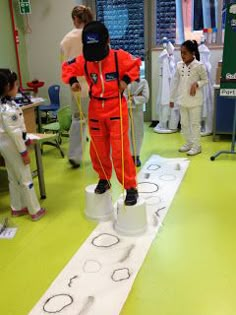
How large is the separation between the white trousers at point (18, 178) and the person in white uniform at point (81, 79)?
738 millimetres

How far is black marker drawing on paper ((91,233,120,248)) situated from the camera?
91.3 inches

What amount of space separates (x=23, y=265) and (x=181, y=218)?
1202 mm

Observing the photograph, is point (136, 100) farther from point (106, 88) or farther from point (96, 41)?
point (96, 41)

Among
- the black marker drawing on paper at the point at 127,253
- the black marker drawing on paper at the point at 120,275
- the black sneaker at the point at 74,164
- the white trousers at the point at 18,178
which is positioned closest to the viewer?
→ the black marker drawing on paper at the point at 120,275

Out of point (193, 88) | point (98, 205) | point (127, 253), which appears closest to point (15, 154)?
point (98, 205)

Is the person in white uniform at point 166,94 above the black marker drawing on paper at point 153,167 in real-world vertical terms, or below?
above

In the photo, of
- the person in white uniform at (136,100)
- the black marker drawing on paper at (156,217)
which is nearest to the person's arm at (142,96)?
the person in white uniform at (136,100)

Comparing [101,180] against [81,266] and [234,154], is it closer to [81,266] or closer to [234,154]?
[81,266]

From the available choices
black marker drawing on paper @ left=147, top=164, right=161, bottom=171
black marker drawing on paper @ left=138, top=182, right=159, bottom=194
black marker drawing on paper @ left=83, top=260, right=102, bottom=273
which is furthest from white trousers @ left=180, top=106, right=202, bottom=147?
black marker drawing on paper @ left=83, top=260, right=102, bottom=273

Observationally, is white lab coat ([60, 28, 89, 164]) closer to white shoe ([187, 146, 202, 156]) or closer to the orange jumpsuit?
the orange jumpsuit

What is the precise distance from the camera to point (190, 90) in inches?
154

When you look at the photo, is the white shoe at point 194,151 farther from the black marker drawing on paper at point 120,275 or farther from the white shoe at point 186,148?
the black marker drawing on paper at point 120,275

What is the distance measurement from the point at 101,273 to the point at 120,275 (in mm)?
115

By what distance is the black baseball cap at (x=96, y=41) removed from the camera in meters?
2.24
